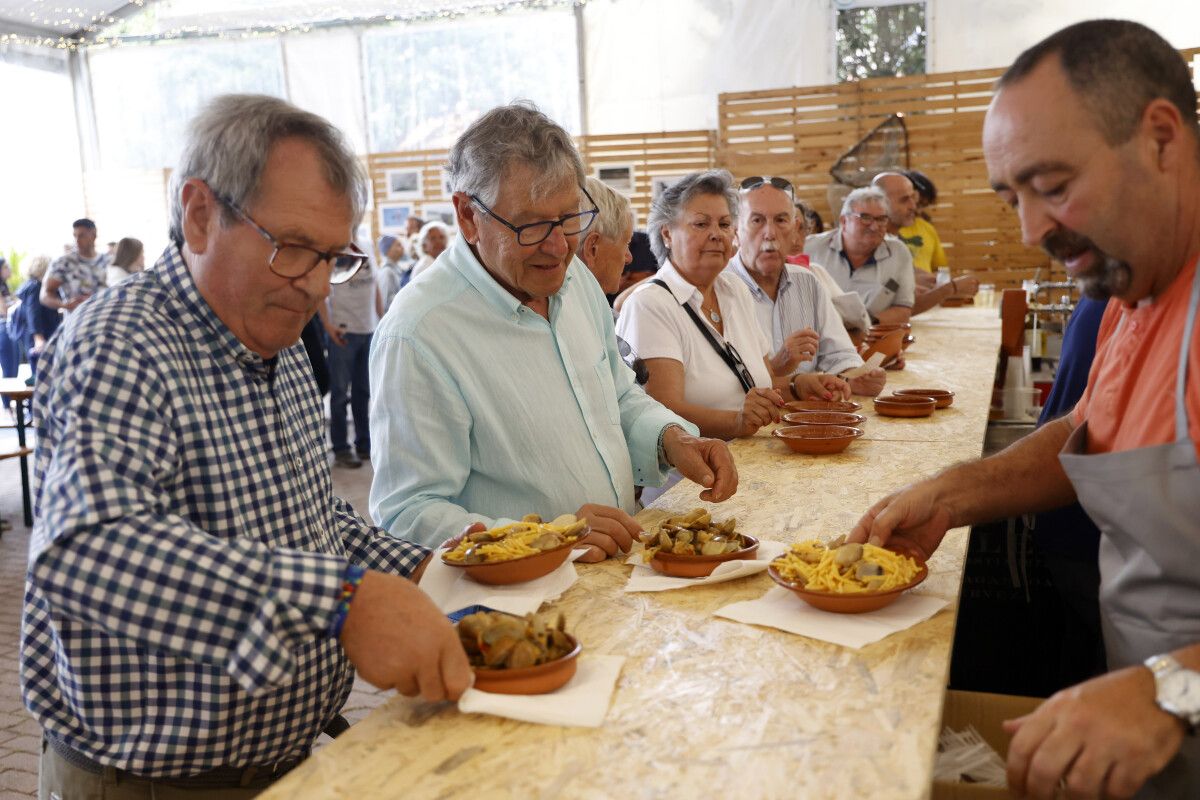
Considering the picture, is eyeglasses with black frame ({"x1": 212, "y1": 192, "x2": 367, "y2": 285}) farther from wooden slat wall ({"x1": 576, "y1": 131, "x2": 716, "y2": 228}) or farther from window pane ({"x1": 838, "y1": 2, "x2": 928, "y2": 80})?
window pane ({"x1": 838, "y1": 2, "x2": 928, "y2": 80})

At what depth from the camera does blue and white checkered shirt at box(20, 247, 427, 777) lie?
1297 millimetres

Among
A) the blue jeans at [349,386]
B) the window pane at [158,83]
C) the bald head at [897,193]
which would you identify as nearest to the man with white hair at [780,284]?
the bald head at [897,193]

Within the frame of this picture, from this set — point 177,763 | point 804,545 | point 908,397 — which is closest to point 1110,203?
point 804,545

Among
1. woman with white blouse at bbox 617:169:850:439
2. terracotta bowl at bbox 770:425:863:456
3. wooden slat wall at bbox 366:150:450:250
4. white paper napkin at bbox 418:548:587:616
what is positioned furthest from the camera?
wooden slat wall at bbox 366:150:450:250

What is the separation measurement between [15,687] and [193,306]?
3.72 metres

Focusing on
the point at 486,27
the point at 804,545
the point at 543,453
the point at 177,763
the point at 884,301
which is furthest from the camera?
the point at 486,27

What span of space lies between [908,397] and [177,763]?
3002 millimetres

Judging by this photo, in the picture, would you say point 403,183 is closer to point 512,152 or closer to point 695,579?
point 512,152

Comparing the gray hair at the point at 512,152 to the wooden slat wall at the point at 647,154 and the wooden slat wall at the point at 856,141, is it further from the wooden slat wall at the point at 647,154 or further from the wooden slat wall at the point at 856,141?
the wooden slat wall at the point at 647,154

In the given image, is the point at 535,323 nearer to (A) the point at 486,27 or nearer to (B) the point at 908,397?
(B) the point at 908,397

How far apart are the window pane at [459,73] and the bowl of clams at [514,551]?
1290 centimetres

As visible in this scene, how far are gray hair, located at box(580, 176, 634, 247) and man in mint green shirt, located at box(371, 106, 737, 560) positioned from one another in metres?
1.39

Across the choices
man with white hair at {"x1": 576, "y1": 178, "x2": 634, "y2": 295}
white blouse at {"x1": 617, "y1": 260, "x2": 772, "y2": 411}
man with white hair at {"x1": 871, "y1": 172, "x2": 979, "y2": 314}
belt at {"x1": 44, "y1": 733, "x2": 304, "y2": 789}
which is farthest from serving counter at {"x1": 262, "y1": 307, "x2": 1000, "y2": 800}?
man with white hair at {"x1": 871, "y1": 172, "x2": 979, "y2": 314}

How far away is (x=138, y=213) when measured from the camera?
53.5 feet
